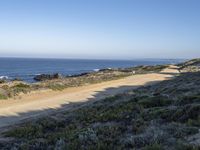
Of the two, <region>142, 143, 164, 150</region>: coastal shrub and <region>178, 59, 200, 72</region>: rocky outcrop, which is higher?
<region>142, 143, 164, 150</region>: coastal shrub

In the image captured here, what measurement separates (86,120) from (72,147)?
5.50 metres

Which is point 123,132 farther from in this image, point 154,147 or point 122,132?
point 154,147

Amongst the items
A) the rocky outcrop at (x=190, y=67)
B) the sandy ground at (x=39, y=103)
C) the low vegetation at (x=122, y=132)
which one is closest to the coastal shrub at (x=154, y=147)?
the low vegetation at (x=122, y=132)

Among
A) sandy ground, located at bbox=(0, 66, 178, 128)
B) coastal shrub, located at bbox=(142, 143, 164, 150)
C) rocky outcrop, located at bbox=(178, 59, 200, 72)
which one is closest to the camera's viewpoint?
coastal shrub, located at bbox=(142, 143, 164, 150)

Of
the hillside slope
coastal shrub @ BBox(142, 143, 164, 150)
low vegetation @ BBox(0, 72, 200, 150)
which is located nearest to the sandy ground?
the hillside slope

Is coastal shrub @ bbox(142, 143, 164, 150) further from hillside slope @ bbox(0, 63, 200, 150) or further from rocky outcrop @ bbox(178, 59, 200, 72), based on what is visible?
rocky outcrop @ bbox(178, 59, 200, 72)

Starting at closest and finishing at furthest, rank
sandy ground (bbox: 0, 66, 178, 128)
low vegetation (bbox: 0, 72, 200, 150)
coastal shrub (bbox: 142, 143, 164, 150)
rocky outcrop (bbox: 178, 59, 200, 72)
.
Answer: coastal shrub (bbox: 142, 143, 164, 150), low vegetation (bbox: 0, 72, 200, 150), sandy ground (bbox: 0, 66, 178, 128), rocky outcrop (bbox: 178, 59, 200, 72)

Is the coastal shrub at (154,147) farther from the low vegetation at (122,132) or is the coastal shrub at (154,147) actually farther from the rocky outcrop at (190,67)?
the rocky outcrop at (190,67)

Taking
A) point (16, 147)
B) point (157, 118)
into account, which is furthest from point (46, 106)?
point (16, 147)

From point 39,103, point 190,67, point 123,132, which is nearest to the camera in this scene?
point 123,132

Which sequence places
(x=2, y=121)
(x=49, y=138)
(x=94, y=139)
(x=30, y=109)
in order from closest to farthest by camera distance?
(x=94, y=139)
(x=49, y=138)
(x=2, y=121)
(x=30, y=109)

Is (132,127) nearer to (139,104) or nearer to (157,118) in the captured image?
(157,118)

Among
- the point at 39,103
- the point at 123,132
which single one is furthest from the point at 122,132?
the point at 39,103

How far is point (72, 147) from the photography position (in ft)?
34.2
